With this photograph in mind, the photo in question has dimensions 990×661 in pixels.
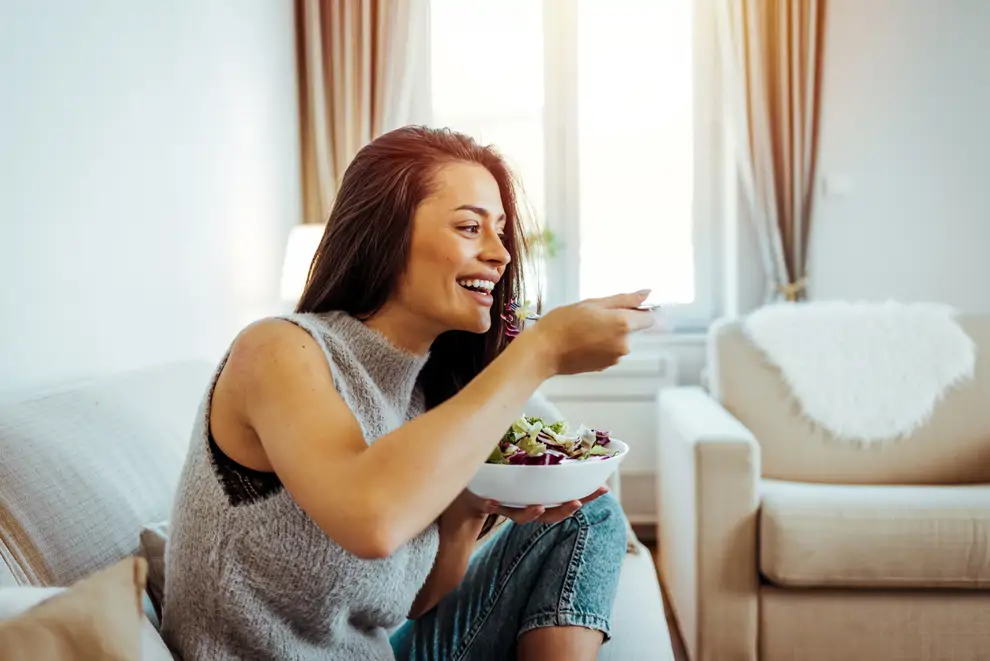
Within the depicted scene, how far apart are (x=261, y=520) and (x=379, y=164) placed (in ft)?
1.45

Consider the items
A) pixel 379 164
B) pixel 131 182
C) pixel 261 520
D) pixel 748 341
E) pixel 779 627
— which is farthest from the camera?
pixel 748 341

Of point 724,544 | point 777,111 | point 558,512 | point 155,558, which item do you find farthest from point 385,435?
point 777,111

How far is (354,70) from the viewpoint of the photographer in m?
3.28

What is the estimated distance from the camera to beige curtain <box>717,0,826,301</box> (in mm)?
3191

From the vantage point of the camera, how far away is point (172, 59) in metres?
2.14

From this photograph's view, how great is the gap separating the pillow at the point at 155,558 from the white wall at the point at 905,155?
2.74 metres

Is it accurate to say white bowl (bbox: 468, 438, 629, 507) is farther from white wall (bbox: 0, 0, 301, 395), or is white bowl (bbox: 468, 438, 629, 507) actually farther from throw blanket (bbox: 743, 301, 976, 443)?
throw blanket (bbox: 743, 301, 976, 443)

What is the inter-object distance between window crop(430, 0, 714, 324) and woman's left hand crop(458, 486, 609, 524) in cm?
238

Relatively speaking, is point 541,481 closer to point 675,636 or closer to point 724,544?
point 724,544

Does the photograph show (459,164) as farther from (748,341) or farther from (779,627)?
(748,341)

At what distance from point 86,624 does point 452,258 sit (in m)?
0.58

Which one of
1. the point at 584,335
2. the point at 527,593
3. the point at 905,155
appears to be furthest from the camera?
the point at 905,155

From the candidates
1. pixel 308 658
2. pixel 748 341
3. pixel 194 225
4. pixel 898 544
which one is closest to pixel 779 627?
pixel 898 544

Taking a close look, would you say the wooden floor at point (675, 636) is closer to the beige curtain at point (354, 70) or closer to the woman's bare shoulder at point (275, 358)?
the woman's bare shoulder at point (275, 358)
